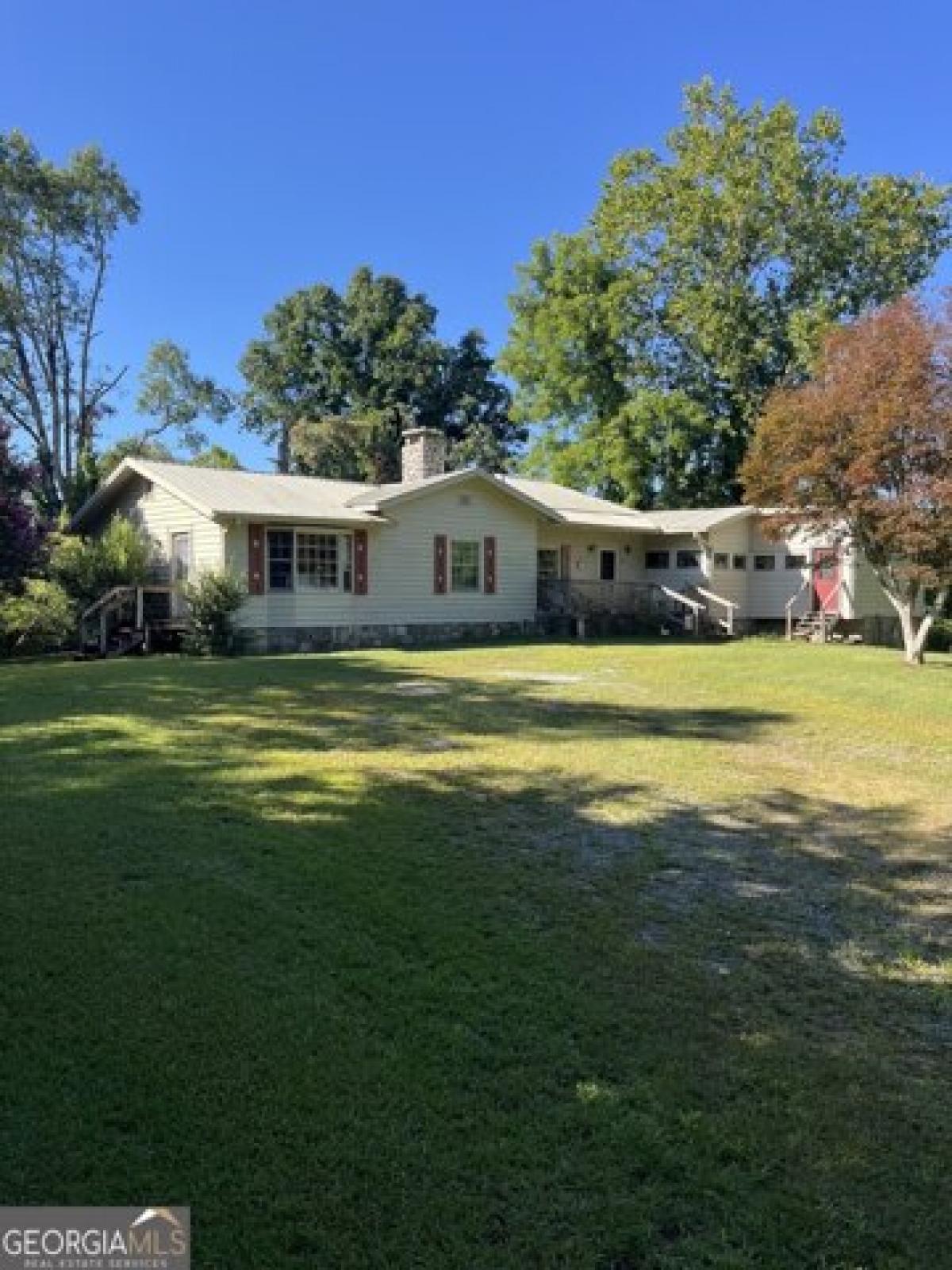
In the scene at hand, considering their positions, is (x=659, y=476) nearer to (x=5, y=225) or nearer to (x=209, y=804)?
(x=5, y=225)

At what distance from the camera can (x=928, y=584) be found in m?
18.3

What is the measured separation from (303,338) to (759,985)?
48679 millimetres

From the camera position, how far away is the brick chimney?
23906 mm

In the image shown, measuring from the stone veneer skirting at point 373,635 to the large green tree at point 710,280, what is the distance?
14.6 m

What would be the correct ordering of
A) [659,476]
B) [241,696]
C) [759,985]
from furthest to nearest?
[659,476]
[241,696]
[759,985]

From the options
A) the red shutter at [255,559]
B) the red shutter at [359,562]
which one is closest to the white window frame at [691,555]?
the red shutter at [359,562]

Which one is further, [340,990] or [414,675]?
[414,675]

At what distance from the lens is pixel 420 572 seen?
22125 millimetres

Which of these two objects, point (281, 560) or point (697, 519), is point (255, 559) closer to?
point (281, 560)

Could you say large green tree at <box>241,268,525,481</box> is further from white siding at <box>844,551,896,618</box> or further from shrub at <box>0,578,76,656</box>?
shrub at <box>0,578,76,656</box>

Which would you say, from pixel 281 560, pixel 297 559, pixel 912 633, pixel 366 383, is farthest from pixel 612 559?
pixel 366 383

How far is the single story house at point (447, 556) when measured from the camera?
64.7 feet

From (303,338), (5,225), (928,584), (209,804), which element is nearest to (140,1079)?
(209,804)

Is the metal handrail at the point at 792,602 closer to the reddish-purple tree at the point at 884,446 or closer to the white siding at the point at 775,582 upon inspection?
the white siding at the point at 775,582
